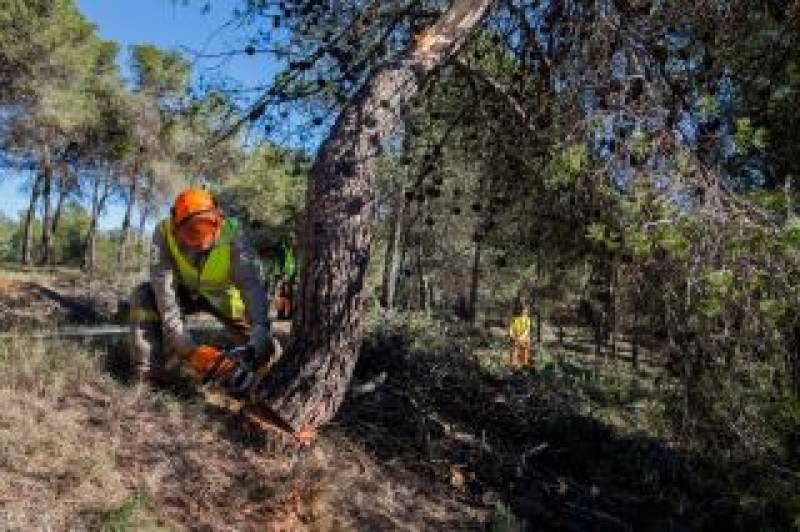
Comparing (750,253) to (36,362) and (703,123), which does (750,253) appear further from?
(36,362)

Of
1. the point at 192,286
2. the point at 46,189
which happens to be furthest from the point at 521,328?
the point at 46,189

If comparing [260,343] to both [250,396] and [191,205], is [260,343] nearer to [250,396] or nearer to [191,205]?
[250,396]

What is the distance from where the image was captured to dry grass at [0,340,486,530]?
429 cm

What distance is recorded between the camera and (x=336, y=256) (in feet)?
17.3

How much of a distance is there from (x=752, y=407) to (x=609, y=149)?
71.5 inches

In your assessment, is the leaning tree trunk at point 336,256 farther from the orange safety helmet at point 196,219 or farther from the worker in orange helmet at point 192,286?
the orange safety helmet at point 196,219

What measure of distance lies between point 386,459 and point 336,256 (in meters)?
1.60

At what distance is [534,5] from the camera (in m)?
7.12

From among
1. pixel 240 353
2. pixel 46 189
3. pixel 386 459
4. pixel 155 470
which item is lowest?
pixel 386 459

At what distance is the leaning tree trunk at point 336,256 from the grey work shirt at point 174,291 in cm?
50

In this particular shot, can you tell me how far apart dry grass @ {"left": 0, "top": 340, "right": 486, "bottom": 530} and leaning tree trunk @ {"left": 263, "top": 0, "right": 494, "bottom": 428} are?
33 centimetres

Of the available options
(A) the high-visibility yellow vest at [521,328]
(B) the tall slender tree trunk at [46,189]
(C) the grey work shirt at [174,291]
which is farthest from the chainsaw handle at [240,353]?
(B) the tall slender tree trunk at [46,189]

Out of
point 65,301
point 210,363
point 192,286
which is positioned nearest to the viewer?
point 210,363

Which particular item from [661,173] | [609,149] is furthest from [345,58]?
[661,173]
